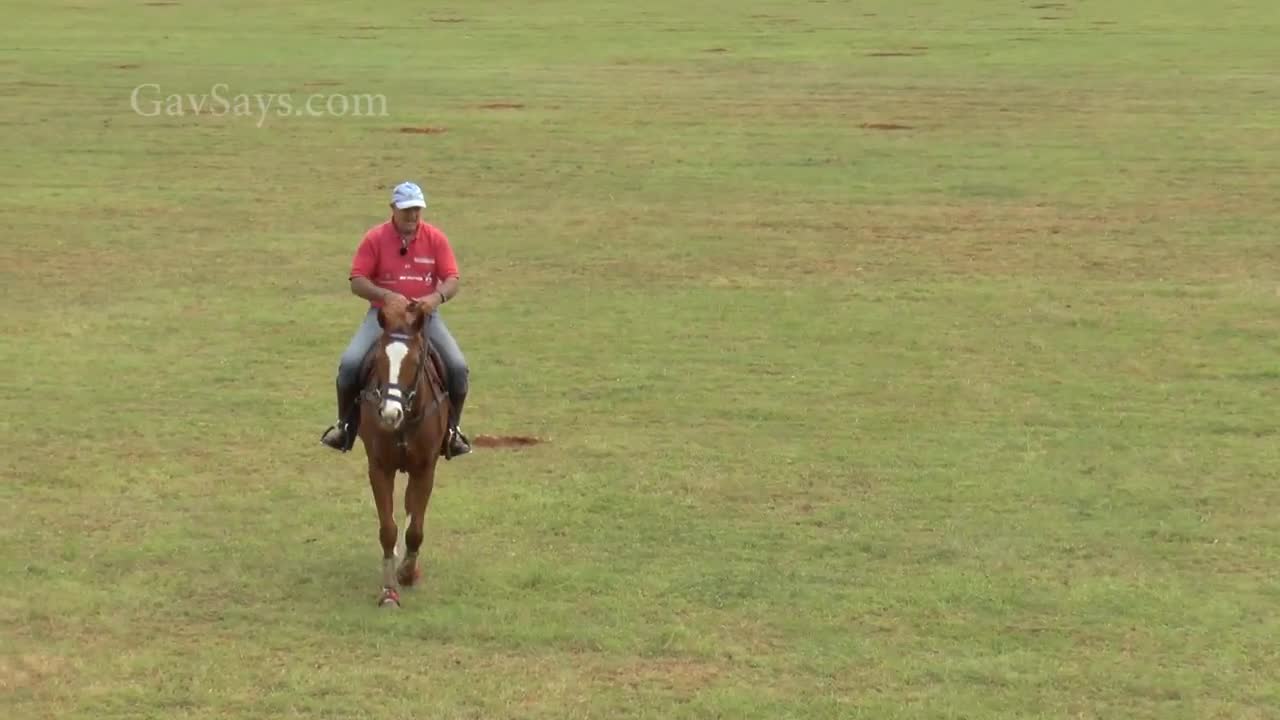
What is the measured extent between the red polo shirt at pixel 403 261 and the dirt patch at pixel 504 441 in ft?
11.7

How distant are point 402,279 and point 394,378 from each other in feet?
3.26

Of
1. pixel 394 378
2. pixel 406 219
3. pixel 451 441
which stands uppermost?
pixel 406 219

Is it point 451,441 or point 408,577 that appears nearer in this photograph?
point 408,577

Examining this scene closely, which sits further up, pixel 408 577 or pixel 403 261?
pixel 403 261

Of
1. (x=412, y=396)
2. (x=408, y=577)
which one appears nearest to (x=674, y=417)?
(x=408, y=577)

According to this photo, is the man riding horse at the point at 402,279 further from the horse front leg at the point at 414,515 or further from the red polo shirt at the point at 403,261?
the horse front leg at the point at 414,515

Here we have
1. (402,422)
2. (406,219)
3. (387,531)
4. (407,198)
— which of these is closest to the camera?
(402,422)

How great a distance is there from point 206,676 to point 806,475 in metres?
5.39

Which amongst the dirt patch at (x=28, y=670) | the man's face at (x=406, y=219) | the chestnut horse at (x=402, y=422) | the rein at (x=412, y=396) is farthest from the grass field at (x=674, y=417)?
the man's face at (x=406, y=219)

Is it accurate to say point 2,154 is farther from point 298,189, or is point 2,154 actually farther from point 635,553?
point 635,553

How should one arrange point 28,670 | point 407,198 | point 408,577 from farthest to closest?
point 408,577 → point 407,198 → point 28,670

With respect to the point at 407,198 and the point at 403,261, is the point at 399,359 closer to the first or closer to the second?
the point at 403,261

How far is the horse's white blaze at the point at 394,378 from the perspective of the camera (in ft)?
36.3

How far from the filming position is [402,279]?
12.1 meters
